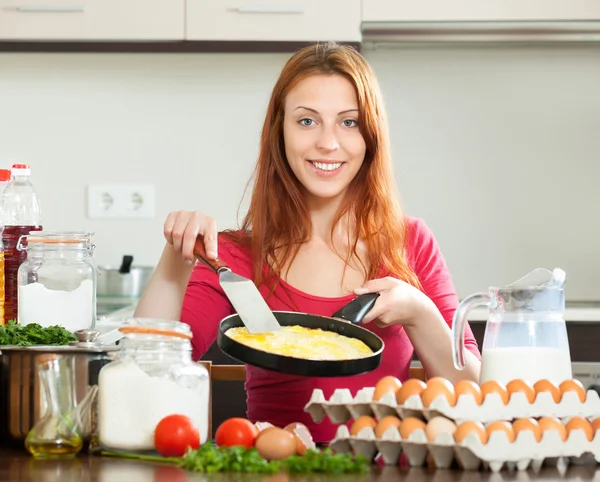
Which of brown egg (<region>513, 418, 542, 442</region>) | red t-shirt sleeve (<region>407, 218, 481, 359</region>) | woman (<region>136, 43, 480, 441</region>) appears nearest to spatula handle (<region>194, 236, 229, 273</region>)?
woman (<region>136, 43, 480, 441</region>)

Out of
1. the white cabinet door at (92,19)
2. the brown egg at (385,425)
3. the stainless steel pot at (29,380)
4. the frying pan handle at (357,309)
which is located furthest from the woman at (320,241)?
the white cabinet door at (92,19)

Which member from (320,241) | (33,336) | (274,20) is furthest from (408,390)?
(274,20)

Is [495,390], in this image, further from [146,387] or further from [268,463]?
[146,387]

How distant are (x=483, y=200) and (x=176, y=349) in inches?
88.1

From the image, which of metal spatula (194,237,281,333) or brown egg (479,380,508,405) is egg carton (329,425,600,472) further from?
metal spatula (194,237,281,333)

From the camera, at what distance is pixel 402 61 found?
3090 mm

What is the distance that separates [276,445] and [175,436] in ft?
0.34

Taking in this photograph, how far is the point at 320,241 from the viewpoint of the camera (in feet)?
6.06

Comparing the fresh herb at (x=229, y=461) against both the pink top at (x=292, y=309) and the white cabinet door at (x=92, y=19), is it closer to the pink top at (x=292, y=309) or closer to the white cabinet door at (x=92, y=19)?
the pink top at (x=292, y=309)

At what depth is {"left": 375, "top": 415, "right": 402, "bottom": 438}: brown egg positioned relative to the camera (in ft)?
3.05

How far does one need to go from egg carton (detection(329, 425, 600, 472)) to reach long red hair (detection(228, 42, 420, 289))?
80 cm

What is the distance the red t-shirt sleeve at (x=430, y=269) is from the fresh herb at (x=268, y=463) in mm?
839

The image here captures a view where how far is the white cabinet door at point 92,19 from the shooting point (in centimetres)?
282

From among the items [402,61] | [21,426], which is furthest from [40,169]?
[21,426]
